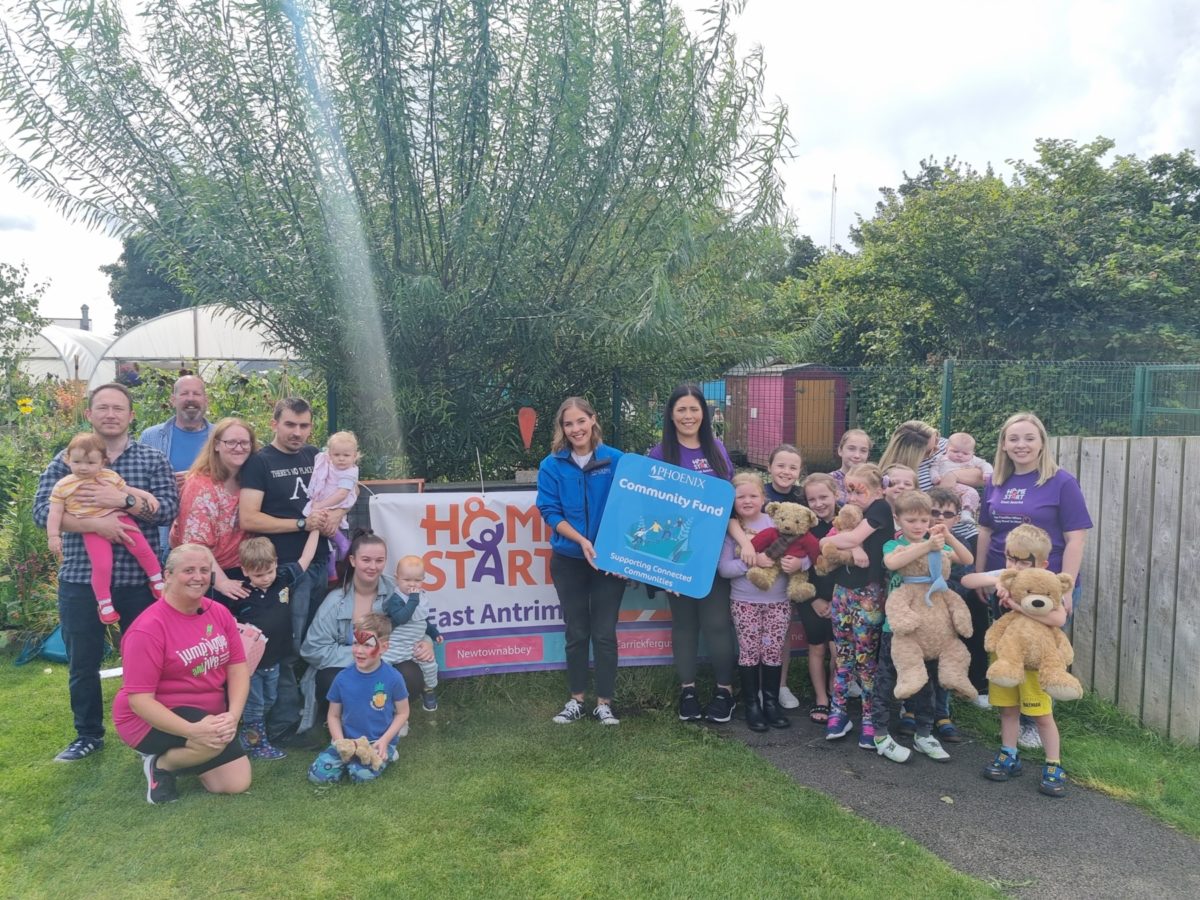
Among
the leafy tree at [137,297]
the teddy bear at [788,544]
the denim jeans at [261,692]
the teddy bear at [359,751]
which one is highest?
the leafy tree at [137,297]

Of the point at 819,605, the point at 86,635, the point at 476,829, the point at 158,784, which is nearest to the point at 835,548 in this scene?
the point at 819,605

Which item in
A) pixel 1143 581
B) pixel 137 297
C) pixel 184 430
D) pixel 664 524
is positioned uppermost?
pixel 137 297

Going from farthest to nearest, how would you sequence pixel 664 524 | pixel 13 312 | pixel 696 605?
pixel 13 312 < pixel 696 605 < pixel 664 524

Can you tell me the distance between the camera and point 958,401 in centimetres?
1048

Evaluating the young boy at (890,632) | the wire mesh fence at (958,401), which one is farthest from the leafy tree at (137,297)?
the young boy at (890,632)

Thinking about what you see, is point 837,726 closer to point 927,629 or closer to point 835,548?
point 927,629

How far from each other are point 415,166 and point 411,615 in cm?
273

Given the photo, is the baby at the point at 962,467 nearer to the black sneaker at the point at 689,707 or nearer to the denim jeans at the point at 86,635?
the black sneaker at the point at 689,707

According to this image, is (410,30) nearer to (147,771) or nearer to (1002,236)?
(147,771)

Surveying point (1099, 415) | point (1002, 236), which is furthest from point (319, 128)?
point (1002, 236)

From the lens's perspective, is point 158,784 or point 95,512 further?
point 95,512

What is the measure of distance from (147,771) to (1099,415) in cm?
1117

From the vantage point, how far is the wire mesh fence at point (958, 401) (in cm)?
981

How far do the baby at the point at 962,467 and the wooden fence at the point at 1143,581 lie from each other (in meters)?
0.60
